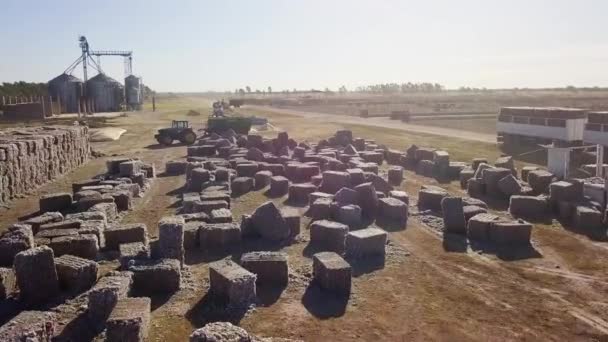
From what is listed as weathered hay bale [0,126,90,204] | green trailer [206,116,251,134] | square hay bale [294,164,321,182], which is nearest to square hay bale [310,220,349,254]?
square hay bale [294,164,321,182]

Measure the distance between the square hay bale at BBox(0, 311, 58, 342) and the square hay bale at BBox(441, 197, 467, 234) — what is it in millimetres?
9616

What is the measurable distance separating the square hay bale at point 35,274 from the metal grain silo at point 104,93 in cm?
6407

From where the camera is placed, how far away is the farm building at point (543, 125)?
79.2 feet

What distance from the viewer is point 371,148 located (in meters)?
26.6

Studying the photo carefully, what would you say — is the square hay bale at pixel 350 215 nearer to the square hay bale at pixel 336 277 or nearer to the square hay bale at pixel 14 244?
the square hay bale at pixel 336 277

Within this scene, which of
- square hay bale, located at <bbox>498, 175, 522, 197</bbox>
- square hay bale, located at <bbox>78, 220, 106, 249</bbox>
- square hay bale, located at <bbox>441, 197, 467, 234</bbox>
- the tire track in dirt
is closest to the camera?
the tire track in dirt

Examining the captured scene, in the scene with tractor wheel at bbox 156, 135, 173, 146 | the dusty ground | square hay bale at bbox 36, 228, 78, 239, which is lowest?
the dusty ground

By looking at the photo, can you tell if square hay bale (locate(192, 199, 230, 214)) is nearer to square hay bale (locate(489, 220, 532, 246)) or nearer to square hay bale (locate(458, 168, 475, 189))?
square hay bale (locate(489, 220, 532, 246))

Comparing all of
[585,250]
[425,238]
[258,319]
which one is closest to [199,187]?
[425,238]

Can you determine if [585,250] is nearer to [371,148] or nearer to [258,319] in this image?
[258,319]

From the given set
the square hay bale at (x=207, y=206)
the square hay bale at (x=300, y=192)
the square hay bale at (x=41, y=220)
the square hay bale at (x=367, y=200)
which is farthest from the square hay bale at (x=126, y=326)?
the square hay bale at (x=300, y=192)

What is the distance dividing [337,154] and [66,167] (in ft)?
43.5

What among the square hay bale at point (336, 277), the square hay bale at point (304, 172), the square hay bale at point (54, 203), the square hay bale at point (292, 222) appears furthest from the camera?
the square hay bale at point (304, 172)

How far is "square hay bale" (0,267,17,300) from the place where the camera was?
29.4 feet
